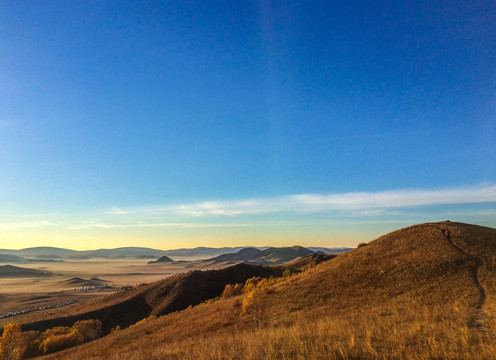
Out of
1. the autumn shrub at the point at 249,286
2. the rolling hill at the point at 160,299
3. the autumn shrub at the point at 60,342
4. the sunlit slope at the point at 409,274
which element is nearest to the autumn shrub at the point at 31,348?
the autumn shrub at the point at 60,342

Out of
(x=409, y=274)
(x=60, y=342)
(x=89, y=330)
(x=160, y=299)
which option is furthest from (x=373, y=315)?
(x=160, y=299)

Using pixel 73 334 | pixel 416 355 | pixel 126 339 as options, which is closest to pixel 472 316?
pixel 416 355

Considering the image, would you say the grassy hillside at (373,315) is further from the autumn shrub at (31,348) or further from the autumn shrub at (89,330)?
the autumn shrub at (89,330)

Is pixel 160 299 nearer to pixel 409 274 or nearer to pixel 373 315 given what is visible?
pixel 409 274

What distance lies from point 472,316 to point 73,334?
1844 inches

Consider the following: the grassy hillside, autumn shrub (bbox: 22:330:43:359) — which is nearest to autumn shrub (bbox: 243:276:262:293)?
the grassy hillside

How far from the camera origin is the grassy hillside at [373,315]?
8164 millimetres

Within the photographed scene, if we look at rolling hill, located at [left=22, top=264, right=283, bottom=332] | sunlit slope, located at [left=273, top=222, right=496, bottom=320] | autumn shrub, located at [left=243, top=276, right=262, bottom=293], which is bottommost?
rolling hill, located at [left=22, top=264, right=283, bottom=332]

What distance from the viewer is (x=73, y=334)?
39.6 meters

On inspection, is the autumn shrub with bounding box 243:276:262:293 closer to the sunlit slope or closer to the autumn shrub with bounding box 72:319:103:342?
the sunlit slope

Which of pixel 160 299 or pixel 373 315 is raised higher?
pixel 373 315

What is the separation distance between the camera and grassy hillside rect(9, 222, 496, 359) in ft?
26.8

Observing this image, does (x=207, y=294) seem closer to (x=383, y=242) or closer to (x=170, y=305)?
(x=170, y=305)

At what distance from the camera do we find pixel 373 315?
51.2ft
